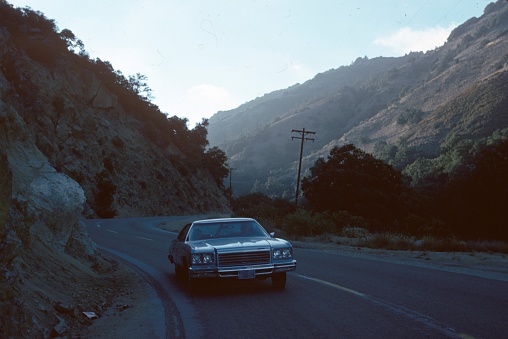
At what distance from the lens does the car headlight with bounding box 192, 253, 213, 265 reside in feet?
31.8

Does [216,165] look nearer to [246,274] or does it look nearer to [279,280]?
[279,280]

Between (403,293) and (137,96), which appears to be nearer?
(403,293)

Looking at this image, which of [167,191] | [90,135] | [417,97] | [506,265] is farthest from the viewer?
[417,97]

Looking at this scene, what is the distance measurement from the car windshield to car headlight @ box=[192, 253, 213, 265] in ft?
3.86

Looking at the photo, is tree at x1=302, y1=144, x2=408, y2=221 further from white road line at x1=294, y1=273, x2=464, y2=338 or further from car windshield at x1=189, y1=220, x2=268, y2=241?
white road line at x1=294, y1=273, x2=464, y2=338

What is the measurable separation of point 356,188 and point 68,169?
2900 centimetres

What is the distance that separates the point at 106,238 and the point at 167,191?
40.7m

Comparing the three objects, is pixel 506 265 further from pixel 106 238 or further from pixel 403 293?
pixel 106 238

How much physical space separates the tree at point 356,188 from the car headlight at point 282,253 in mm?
32698

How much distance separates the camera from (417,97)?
17888 centimetres

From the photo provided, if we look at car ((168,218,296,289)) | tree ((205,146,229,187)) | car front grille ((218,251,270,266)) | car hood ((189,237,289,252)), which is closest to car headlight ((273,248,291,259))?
car ((168,218,296,289))

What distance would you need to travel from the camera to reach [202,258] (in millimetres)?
9734

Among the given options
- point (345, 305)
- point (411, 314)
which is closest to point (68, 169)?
point (345, 305)

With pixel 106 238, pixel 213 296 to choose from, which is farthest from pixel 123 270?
pixel 106 238
